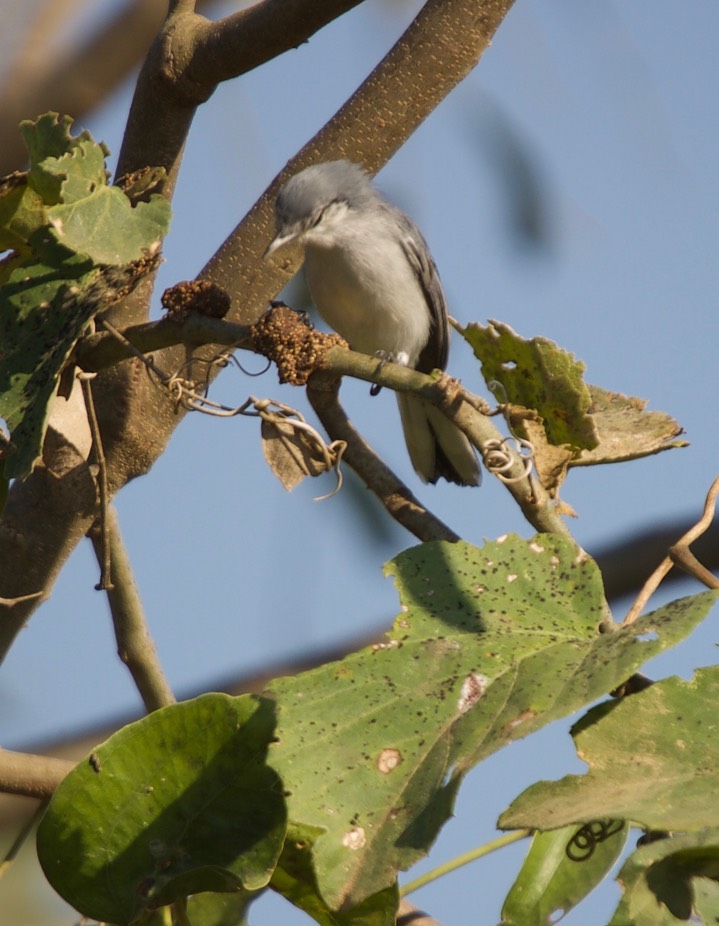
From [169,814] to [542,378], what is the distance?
689mm

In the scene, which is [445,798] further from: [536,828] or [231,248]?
[231,248]

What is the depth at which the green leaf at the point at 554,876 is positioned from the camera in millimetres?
1264

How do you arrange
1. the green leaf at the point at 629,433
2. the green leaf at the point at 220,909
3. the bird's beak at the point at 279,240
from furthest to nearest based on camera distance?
the bird's beak at the point at 279,240
the green leaf at the point at 629,433
the green leaf at the point at 220,909

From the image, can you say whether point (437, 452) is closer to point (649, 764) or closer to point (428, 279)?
point (428, 279)

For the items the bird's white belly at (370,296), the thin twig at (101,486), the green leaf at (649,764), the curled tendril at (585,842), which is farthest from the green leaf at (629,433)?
the bird's white belly at (370,296)

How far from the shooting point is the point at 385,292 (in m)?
3.84

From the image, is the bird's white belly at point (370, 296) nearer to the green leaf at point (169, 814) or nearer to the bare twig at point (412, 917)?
the bare twig at point (412, 917)

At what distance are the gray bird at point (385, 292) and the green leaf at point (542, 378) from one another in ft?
6.32

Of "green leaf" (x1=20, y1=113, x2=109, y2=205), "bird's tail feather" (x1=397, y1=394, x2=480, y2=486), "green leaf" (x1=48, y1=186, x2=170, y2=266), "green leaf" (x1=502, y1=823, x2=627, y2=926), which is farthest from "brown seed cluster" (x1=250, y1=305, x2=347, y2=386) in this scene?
"bird's tail feather" (x1=397, y1=394, x2=480, y2=486)

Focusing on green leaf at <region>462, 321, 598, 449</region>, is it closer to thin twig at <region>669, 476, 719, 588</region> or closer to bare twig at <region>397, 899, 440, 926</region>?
thin twig at <region>669, 476, 719, 588</region>

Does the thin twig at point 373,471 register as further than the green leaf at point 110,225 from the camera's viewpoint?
Yes

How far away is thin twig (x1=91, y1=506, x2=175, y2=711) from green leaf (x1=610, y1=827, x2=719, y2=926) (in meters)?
1.10

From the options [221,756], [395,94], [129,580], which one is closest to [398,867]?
[221,756]

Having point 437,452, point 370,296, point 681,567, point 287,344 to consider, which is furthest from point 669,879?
point 370,296
